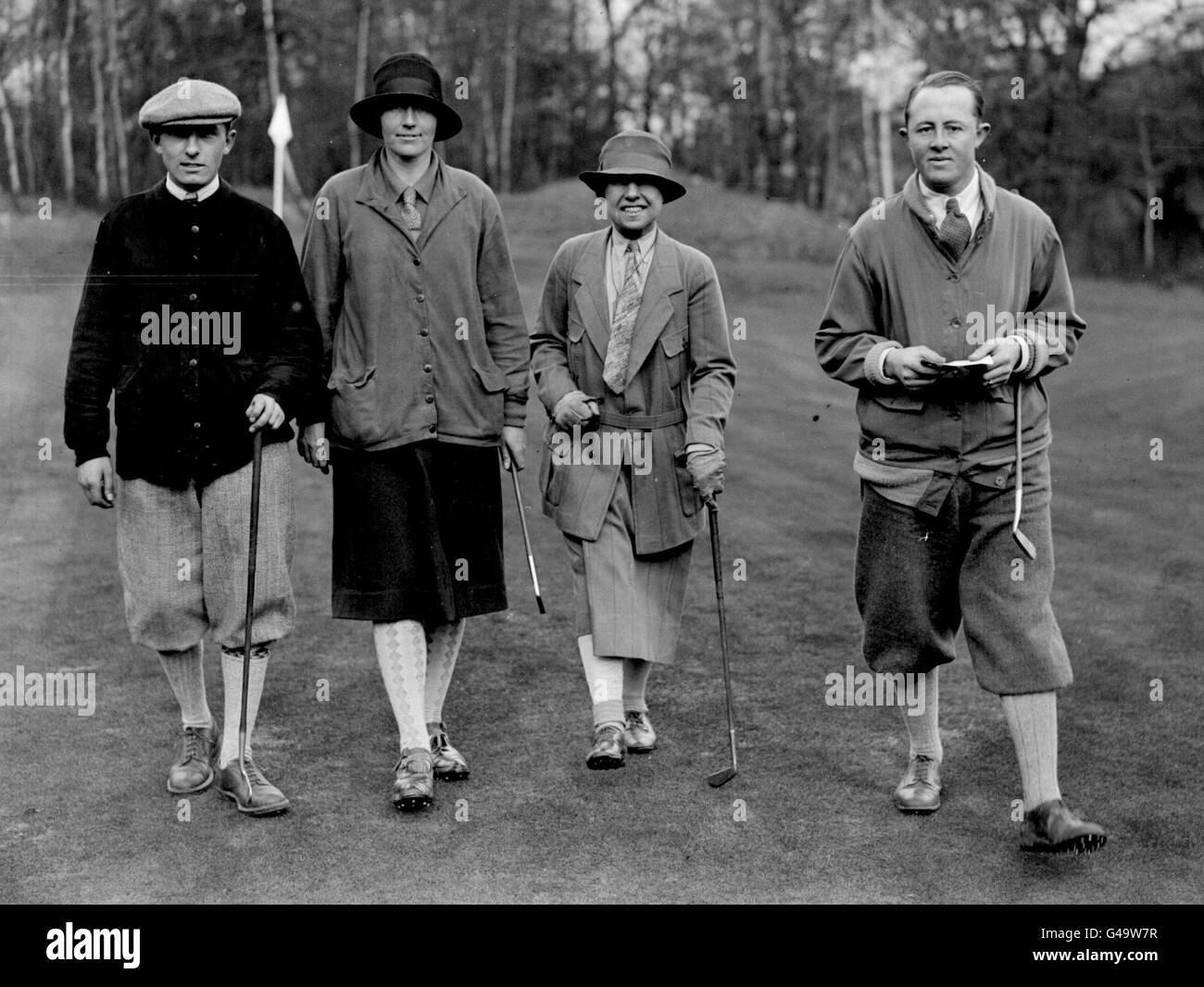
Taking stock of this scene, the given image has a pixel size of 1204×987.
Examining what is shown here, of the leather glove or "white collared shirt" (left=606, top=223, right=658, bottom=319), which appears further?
"white collared shirt" (left=606, top=223, right=658, bottom=319)

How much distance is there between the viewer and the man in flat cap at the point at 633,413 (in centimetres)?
556

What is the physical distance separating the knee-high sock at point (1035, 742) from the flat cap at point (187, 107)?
2.92m

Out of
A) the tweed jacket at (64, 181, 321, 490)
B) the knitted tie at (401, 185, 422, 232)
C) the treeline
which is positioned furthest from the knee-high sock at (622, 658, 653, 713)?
the treeline

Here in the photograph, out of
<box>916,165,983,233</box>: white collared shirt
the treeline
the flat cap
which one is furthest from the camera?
the treeline

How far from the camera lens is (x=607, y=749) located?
5.43 m

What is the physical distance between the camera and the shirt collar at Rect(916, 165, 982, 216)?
488 centimetres

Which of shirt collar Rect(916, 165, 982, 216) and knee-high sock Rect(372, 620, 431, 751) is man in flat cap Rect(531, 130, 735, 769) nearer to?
knee-high sock Rect(372, 620, 431, 751)

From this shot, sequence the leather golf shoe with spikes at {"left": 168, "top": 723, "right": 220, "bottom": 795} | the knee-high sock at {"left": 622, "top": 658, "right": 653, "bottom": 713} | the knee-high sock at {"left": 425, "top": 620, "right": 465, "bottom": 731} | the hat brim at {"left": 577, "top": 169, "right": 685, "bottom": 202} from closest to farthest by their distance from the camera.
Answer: the leather golf shoe with spikes at {"left": 168, "top": 723, "right": 220, "bottom": 795}, the hat brim at {"left": 577, "top": 169, "right": 685, "bottom": 202}, the knee-high sock at {"left": 425, "top": 620, "right": 465, "bottom": 731}, the knee-high sock at {"left": 622, "top": 658, "right": 653, "bottom": 713}

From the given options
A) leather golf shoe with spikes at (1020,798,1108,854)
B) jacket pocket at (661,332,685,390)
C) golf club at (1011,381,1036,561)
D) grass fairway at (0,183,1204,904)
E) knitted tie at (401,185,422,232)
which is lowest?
grass fairway at (0,183,1204,904)

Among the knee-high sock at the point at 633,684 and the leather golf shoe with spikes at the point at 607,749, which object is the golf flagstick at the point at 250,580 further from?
the knee-high sock at the point at 633,684

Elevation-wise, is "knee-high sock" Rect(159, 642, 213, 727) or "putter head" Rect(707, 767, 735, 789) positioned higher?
"knee-high sock" Rect(159, 642, 213, 727)

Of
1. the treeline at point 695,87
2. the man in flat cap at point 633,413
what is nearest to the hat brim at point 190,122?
the man in flat cap at point 633,413

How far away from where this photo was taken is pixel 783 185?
32.8 metres
